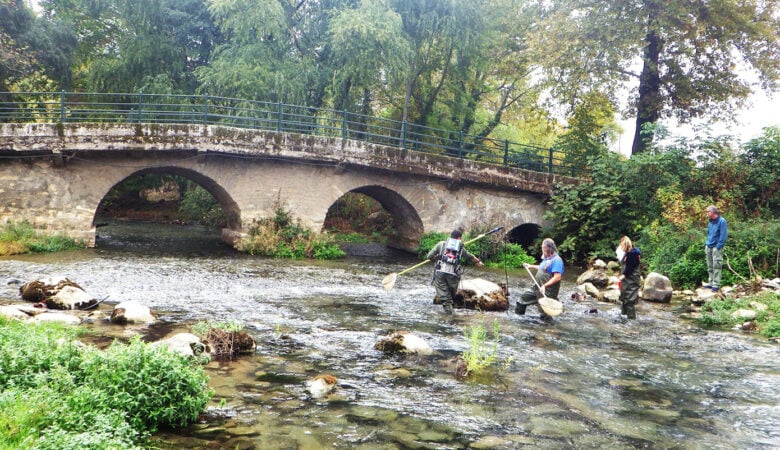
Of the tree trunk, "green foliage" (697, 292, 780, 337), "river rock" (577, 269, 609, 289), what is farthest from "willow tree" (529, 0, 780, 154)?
"green foliage" (697, 292, 780, 337)

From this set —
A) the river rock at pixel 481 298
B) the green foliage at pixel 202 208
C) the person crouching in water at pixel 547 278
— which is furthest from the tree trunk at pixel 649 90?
the green foliage at pixel 202 208

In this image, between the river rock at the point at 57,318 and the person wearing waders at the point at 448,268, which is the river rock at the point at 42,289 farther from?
the person wearing waders at the point at 448,268

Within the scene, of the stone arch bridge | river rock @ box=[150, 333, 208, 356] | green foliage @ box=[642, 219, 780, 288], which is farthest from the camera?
the stone arch bridge

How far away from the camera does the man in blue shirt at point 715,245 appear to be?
1438 cm

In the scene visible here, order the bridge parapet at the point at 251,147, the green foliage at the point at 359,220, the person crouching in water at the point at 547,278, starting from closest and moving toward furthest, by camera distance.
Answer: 1. the person crouching in water at the point at 547,278
2. the bridge parapet at the point at 251,147
3. the green foliage at the point at 359,220

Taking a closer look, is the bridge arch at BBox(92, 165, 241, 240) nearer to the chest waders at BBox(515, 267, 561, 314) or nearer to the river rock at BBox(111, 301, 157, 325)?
the river rock at BBox(111, 301, 157, 325)

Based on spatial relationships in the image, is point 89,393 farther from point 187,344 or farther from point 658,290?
point 658,290

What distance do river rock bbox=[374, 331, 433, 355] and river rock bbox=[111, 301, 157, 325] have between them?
11.9 ft

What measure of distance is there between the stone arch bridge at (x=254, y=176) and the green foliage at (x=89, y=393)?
13.3 meters

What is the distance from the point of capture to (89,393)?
5.27 m

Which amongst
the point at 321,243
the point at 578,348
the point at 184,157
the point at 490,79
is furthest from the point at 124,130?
the point at 490,79

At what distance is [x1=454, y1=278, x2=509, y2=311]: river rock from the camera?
1302cm

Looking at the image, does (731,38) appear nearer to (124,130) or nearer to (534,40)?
(534,40)

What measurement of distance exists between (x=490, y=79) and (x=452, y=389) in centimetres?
2716
